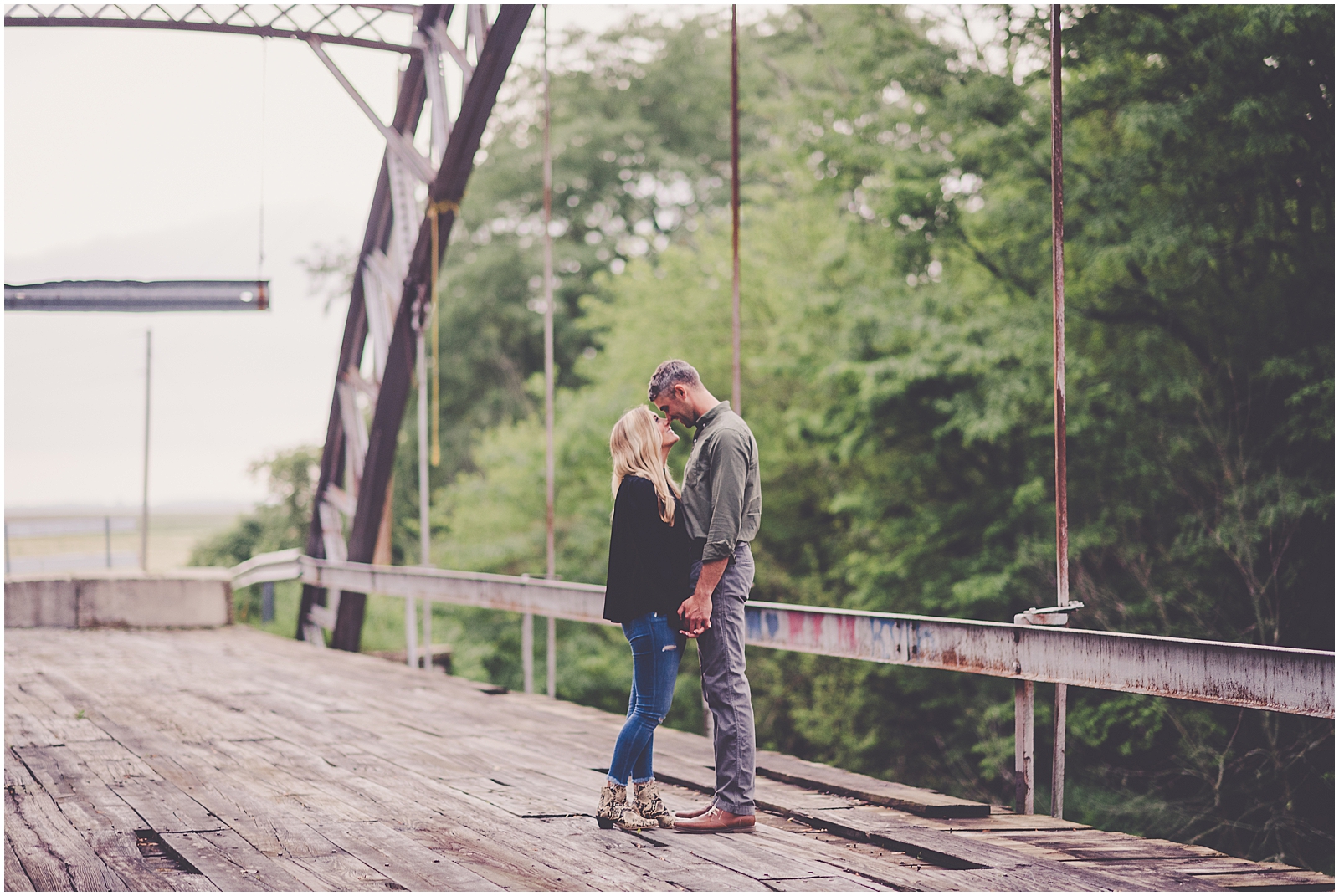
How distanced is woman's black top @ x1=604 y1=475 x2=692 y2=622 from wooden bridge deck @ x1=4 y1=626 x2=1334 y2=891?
789mm

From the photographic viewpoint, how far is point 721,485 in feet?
14.1

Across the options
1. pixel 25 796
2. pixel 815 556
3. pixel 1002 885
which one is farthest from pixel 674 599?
pixel 815 556

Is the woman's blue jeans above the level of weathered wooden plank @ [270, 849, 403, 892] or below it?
above

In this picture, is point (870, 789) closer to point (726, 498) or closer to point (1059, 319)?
point (726, 498)

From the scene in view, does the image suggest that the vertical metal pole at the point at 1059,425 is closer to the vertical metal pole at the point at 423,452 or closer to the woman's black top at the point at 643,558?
the woman's black top at the point at 643,558

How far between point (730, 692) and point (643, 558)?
55 centimetres

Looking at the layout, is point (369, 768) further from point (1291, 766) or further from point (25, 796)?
point (1291, 766)

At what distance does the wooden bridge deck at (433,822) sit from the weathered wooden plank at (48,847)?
0.04 feet

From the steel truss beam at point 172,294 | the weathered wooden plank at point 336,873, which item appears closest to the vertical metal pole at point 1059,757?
the weathered wooden plank at point 336,873

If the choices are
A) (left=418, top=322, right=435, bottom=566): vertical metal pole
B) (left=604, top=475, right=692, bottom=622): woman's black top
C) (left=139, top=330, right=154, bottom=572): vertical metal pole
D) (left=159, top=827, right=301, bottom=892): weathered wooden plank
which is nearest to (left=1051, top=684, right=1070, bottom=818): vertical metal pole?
(left=604, top=475, right=692, bottom=622): woman's black top

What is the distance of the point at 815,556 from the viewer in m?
21.9

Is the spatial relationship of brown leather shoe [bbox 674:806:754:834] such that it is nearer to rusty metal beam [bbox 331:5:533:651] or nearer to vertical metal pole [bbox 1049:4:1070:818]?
vertical metal pole [bbox 1049:4:1070:818]

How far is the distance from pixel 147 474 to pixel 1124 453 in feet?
64.5

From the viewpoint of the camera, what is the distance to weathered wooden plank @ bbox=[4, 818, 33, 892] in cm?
376
